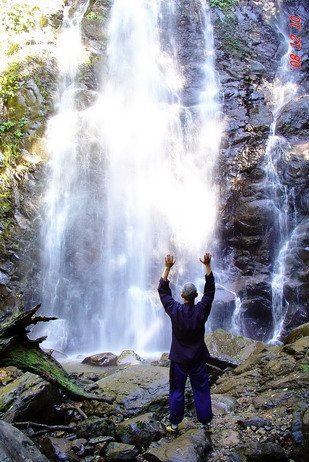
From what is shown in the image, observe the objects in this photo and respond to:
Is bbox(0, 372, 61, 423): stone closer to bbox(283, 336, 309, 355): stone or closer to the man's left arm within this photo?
the man's left arm

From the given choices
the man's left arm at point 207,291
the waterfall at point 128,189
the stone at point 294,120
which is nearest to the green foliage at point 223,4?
the waterfall at point 128,189

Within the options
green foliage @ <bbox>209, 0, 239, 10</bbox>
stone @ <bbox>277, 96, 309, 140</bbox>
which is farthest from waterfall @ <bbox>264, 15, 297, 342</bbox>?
green foliage @ <bbox>209, 0, 239, 10</bbox>

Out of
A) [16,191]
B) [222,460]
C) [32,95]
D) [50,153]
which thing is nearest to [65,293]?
[16,191]

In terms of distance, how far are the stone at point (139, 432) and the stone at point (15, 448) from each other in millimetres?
1066

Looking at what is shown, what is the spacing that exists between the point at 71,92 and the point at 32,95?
5.26 feet

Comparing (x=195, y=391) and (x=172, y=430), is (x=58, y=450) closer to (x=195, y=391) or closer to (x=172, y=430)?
(x=172, y=430)

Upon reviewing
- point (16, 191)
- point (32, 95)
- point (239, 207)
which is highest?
point (32, 95)

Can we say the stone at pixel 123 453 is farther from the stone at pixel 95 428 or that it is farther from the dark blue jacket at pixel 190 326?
the dark blue jacket at pixel 190 326

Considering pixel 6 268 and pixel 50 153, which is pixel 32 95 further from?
pixel 6 268

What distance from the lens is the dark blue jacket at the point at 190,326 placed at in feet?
14.2

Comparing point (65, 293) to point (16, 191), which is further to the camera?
point (16, 191)

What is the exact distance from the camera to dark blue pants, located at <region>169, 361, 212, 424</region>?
4395 mm

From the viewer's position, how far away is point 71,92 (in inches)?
635

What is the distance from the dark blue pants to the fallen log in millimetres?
1247
